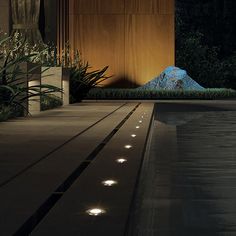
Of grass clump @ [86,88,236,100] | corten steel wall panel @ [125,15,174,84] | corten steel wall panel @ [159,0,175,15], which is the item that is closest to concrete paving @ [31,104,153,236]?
grass clump @ [86,88,236,100]

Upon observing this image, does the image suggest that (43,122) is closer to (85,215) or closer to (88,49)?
(85,215)

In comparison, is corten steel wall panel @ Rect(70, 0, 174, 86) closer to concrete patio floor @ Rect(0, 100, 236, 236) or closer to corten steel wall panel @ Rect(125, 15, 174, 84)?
corten steel wall panel @ Rect(125, 15, 174, 84)

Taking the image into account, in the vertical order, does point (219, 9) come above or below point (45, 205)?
above

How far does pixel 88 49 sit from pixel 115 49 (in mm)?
1500

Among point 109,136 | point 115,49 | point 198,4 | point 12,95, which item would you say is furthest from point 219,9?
point 109,136

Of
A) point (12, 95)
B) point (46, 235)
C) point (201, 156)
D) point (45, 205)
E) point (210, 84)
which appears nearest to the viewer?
point (46, 235)

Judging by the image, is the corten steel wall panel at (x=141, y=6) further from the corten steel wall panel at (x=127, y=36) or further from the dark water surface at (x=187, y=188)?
the dark water surface at (x=187, y=188)

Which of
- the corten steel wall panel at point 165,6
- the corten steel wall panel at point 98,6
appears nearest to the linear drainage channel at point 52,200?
the corten steel wall panel at point 165,6

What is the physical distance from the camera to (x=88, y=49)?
40.2m

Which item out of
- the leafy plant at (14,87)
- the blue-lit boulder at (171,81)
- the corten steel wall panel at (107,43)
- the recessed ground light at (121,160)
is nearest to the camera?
the recessed ground light at (121,160)

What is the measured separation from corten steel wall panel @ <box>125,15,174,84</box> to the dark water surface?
26462 mm

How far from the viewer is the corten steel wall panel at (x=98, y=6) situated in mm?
40031

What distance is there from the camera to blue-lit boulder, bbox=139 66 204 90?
38281 mm

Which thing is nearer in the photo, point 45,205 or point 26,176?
point 45,205
